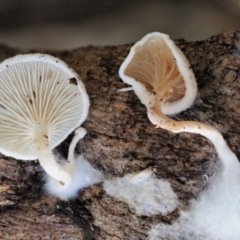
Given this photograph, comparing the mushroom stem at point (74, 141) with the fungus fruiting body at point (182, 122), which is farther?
the mushroom stem at point (74, 141)

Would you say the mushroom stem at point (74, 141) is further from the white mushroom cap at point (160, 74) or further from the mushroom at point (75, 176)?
the white mushroom cap at point (160, 74)

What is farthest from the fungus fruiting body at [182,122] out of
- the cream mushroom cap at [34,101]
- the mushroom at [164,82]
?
the cream mushroom cap at [34,101]

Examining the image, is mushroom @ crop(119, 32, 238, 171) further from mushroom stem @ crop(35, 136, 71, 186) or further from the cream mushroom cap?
mushroom stem @ crop(35, 136, 71, 186)

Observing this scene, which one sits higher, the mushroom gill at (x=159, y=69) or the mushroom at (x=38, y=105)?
the mushroom gill at (x=159, y=69)

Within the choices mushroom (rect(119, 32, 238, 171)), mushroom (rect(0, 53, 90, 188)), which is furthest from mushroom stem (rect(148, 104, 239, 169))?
mushroom (rect(0, 53, 90, 188))

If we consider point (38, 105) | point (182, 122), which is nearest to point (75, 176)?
point (38, 105)

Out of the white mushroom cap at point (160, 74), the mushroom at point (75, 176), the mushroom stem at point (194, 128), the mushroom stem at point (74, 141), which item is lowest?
the mushroom at point (75, 176)

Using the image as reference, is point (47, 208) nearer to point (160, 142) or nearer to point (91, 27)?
point (160, 142)
